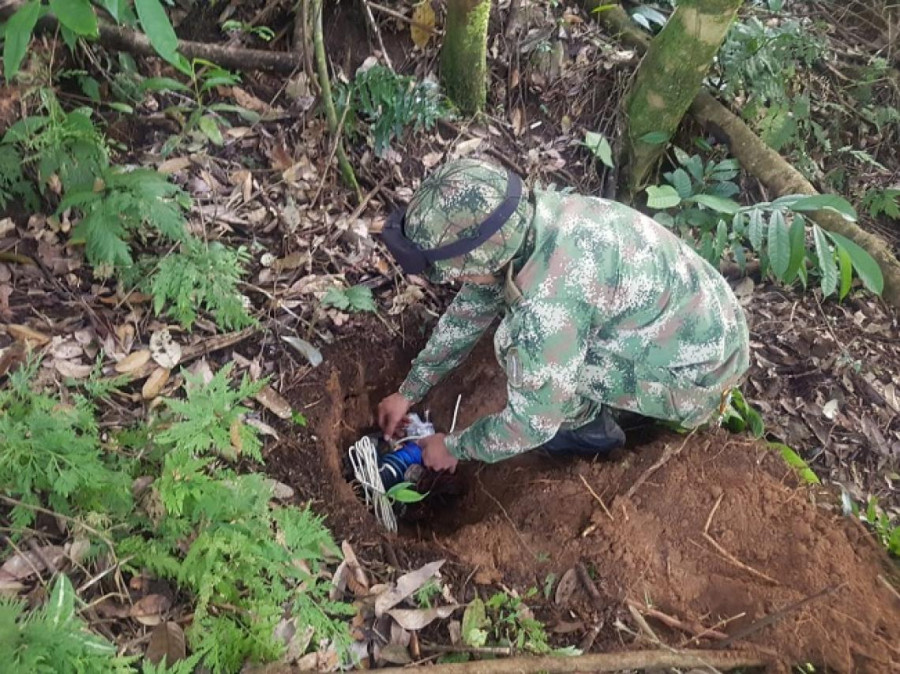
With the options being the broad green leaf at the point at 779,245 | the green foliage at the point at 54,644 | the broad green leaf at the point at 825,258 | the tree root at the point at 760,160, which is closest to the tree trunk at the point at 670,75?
the tree root at the point at 760,160

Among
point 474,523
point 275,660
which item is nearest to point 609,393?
point 474,523

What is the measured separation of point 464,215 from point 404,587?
1257 mm

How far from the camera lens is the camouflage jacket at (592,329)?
7.40ft

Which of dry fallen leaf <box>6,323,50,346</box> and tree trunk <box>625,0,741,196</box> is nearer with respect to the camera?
dry fallen leaf <box>6,323,50,346</box>

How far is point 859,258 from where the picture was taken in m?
3.01

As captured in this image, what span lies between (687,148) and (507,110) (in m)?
1.21

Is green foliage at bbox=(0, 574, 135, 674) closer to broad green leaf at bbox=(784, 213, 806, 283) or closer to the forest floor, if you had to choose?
the forest floor

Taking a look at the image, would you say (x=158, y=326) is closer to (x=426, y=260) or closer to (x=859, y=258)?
(x=426, y=260)

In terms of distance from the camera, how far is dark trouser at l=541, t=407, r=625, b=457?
314 cm

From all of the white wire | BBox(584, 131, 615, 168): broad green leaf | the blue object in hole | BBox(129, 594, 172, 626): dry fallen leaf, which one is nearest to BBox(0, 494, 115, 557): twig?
BBox(129, 594, 172, 626): dry fallen leaf

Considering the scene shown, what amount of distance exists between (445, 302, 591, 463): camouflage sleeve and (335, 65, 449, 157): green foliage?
154cm

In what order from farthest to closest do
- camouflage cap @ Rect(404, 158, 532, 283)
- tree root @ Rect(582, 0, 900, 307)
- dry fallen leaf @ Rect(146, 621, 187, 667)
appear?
tree root @ Rect(582, 0, 900, 307), camouflage cap @ Rect(404, 158, 532, 283), dry fallen leaf @ Rect(146, 621, 187, 667)

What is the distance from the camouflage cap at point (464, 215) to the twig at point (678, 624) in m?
1.34

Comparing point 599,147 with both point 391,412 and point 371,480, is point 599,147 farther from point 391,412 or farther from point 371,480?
point 371,480
